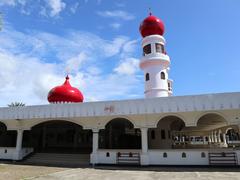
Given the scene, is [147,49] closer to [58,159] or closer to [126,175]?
[58,159]

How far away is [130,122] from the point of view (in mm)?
21250

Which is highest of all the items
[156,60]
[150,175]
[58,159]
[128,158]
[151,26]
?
[151,26]

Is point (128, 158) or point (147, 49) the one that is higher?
point (147, 49)

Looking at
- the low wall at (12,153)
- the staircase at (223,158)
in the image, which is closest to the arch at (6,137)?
the low wall at (12,153)

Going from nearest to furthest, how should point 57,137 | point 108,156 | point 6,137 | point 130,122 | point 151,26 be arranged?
point 108,156, point 130,122, point 151,26, point 57,137, point 6,137

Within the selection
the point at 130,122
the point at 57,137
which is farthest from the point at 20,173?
the point at 57,137

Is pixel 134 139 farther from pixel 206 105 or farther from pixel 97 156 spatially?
pixel 206 105

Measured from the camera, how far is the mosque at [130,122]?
51.3 ft

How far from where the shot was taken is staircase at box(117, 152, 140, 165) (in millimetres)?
16919

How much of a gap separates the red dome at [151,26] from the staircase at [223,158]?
45.7ft

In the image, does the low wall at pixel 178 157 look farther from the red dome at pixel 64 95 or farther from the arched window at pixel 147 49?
the arched window at pixel 147 49

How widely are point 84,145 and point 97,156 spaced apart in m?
6.24

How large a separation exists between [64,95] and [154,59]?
995 cm

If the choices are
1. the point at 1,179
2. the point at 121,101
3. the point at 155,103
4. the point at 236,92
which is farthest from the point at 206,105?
the point at 1,179
